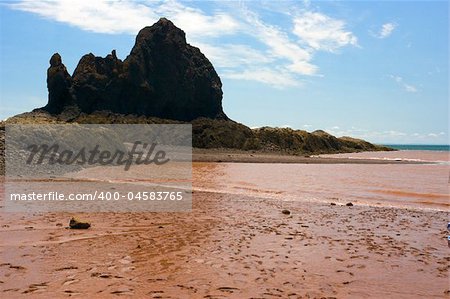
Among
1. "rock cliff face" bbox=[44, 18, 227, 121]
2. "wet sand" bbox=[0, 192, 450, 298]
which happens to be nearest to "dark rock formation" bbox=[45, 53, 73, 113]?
"rock cliff face" bbox=[44, 18, 227, 121]

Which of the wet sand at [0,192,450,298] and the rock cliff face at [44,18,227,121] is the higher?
the rock cliff face at [44,18,227,121]

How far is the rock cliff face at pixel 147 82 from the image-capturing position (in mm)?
85125

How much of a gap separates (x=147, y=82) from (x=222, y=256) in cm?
8347

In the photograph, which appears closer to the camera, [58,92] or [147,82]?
[58,92]

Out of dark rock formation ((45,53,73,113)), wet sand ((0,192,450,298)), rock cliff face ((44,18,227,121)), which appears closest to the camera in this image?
wet sand ((0,192,450,298))

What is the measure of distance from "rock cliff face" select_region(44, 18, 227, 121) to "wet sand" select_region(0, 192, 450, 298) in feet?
250

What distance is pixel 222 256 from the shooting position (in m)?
8.75

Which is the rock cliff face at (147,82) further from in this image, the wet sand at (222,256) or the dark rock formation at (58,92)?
the wet sand at (222,256)

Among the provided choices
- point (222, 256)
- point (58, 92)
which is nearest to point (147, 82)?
point (58, 92)

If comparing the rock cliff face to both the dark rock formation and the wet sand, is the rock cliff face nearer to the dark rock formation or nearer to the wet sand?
the dark rock formation

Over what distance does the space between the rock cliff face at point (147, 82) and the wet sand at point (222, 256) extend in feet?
250

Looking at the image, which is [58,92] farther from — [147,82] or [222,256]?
[222,256]

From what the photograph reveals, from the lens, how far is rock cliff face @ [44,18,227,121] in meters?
85.1

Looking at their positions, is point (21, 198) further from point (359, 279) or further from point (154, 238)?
point (359, 279)
